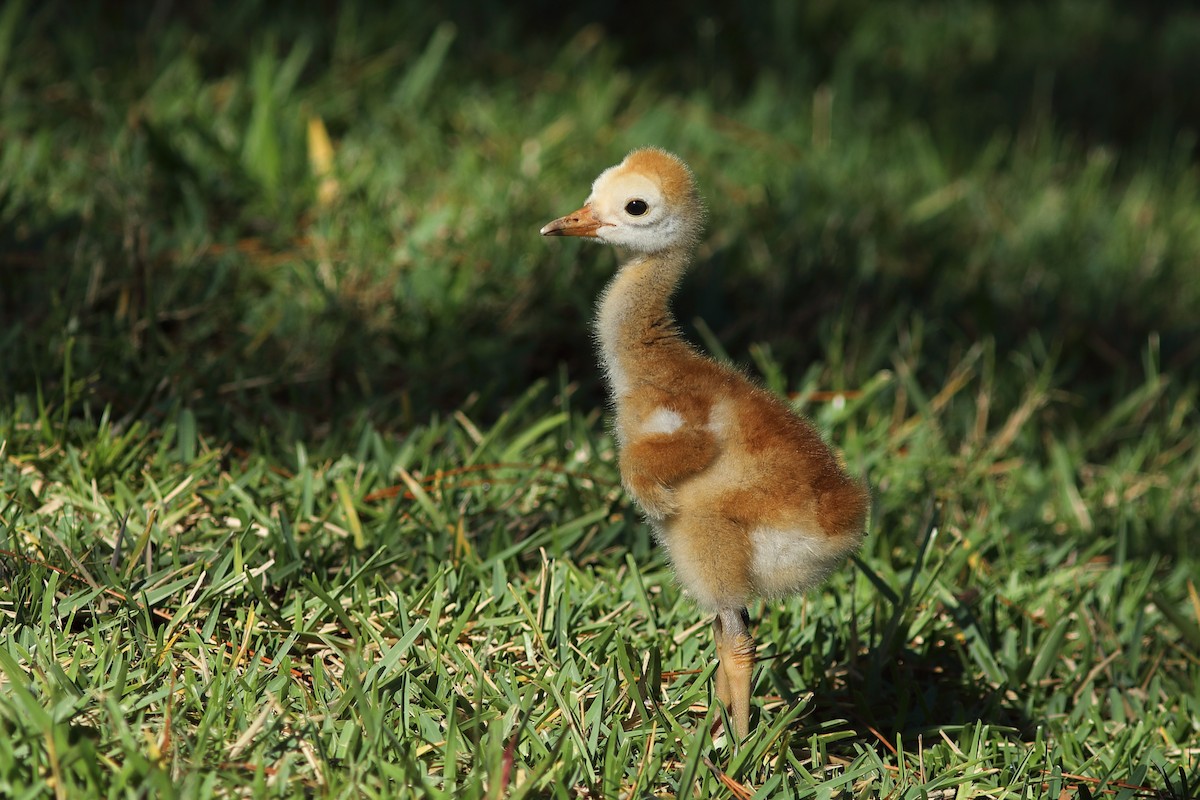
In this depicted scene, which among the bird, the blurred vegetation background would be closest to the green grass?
the blurred vegetation background

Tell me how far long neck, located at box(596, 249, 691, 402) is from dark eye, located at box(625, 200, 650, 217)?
101 mm

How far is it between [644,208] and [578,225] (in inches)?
6.6

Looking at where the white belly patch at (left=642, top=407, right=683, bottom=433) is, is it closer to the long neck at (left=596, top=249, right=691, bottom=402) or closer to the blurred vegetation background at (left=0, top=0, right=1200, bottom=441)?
the long neck at (left=596, top=249, right=691, bottom=402)

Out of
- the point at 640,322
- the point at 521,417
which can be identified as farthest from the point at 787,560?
the point at 521,417

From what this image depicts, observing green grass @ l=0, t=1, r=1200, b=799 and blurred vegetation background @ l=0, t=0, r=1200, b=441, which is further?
blurred vegetation background @ l=0, t=0, r=1200, b=441

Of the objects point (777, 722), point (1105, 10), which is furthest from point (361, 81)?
point (1105, 10)

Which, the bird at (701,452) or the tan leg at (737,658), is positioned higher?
the bird at (701,452)

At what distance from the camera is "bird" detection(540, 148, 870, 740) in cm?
281

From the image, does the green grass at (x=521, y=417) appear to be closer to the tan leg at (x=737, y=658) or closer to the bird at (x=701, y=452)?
the tan leg at (x=737, y=658)

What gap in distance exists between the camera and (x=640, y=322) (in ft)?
9.96

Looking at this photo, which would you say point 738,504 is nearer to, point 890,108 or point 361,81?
point 361,81

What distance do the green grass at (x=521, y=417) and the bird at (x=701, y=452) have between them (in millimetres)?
317

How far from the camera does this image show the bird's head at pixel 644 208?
9.93 ft

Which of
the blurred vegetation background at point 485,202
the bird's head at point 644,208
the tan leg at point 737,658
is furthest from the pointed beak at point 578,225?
the blurred vegetation background at point 485,202
